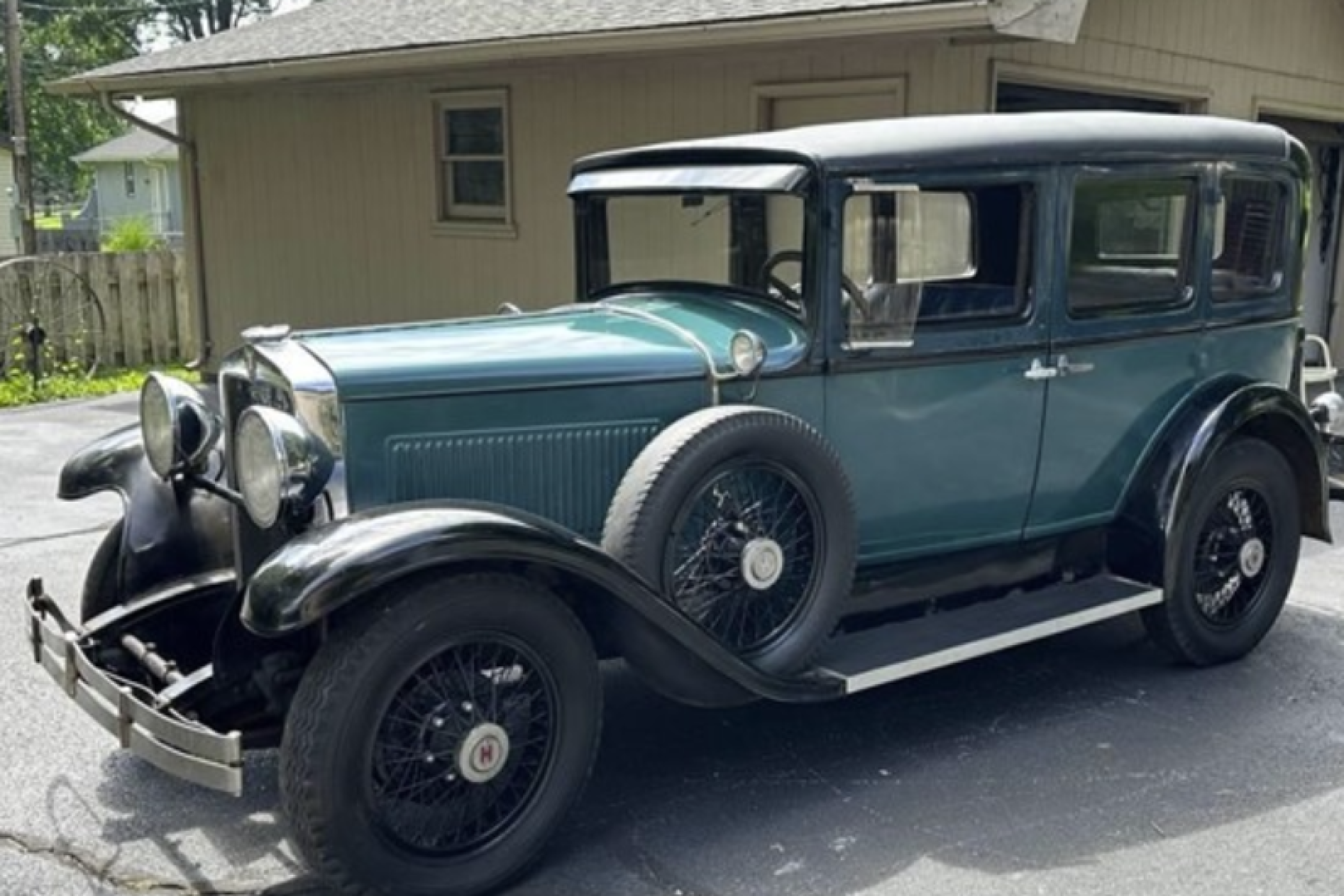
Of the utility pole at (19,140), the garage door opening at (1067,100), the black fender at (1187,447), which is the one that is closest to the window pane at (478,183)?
the garage door opening at (1067,100)

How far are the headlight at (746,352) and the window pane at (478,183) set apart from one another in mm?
6509

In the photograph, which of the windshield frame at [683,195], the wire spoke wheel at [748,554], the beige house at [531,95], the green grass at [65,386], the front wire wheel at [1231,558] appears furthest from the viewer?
the green grass at [65,386]

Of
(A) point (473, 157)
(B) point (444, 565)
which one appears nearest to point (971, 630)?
(B) point (444, 565)

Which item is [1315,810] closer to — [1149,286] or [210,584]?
[1149,286]

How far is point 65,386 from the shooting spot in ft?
39.4

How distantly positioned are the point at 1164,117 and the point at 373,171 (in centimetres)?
747

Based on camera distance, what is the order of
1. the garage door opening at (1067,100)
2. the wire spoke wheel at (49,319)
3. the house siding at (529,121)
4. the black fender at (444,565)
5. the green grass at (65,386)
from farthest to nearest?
the wire spoke wheel at (49,319), the green grass at (65,386), the garage door opening at (1067,100), the house siding at (529,121), the black fender at (444,565)

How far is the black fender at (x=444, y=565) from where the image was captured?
306 cm

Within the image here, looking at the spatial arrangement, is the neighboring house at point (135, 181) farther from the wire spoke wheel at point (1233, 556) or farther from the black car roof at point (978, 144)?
the wire spoke wheel at point (1233, 556)

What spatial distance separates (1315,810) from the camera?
3871mm

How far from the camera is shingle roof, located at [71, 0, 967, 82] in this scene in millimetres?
7449

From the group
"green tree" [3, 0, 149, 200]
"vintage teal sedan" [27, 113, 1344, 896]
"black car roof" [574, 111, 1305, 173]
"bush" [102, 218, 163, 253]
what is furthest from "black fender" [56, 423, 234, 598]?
"green tree" [3, 0, 149, 200]

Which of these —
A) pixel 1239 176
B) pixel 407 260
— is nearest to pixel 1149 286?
pixel 1239 176

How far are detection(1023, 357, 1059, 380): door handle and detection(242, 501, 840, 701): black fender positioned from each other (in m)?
1.51
